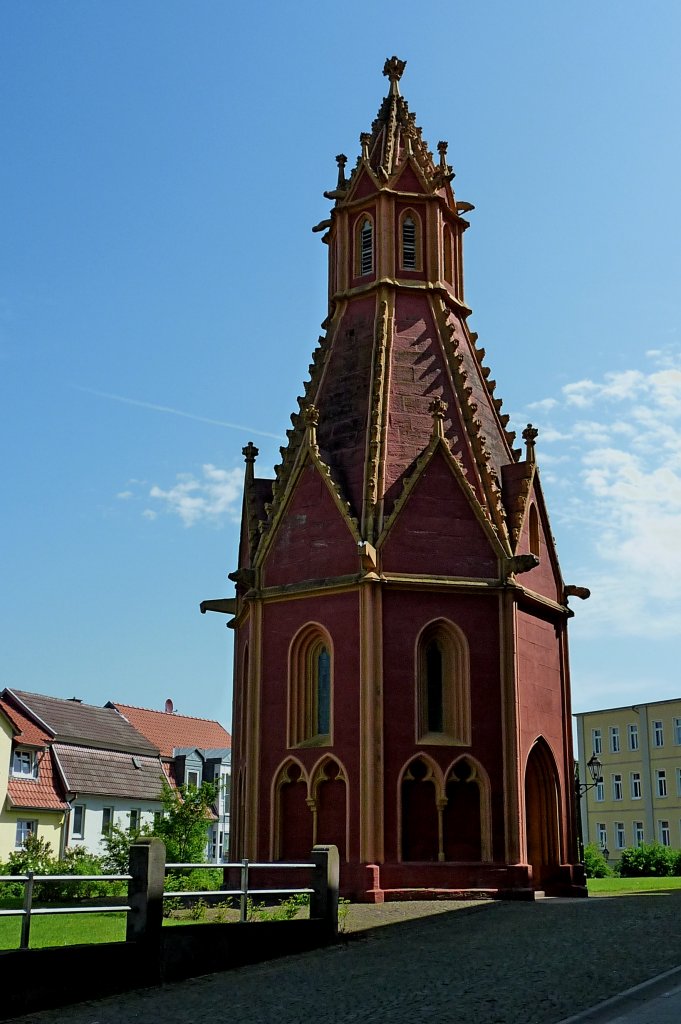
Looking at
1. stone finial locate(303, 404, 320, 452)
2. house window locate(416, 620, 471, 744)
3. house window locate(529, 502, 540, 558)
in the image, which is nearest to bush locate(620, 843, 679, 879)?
house window locate(529, 502, 540, 558)

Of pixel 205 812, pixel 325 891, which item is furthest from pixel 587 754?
pixel 325 891

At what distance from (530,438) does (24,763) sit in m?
28.9

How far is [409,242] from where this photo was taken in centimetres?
3150

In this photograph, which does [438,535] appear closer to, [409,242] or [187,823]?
[409,242]

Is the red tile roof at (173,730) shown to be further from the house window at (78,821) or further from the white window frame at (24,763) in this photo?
the white window frame at (24,763)

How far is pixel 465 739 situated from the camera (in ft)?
84.0

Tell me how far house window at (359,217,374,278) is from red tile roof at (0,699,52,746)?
25.2 metres

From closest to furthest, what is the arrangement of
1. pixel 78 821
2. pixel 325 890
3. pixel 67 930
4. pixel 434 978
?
pixel 434 978 < pixel 325 890 < pixel 67 930 < pixel 78 821

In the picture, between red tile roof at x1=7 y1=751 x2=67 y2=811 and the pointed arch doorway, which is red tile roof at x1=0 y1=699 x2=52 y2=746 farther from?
the pointed arch doorway

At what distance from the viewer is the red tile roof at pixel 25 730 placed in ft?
157

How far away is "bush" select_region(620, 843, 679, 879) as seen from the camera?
42469 mm

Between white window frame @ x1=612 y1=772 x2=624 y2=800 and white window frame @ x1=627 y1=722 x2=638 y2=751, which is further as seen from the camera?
white window frame @ x1=627 y1=722 x2=638 y2=751

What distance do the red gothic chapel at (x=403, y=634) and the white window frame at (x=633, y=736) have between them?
175 ft

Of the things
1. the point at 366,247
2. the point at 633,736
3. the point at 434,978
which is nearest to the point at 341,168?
the point at 366,247
